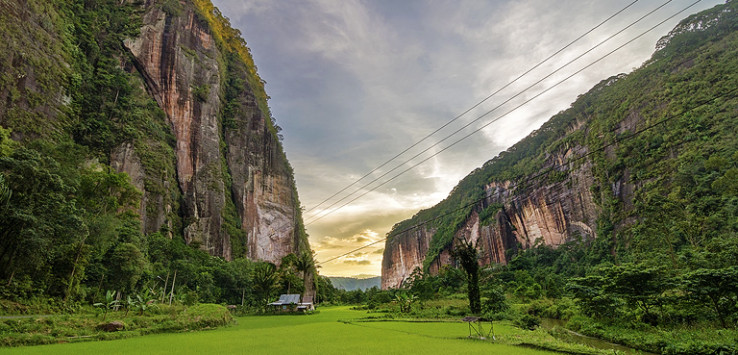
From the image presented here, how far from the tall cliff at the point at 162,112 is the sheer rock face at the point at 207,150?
168 mm

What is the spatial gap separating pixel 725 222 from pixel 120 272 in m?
50.4

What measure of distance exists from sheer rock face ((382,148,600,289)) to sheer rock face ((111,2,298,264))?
1278 inches

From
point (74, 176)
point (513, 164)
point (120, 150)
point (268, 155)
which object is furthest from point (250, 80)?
point (513, 164)

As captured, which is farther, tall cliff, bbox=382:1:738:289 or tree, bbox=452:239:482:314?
tall cliff, bbox=382:1:738:289

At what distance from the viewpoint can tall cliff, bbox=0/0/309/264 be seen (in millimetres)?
29438

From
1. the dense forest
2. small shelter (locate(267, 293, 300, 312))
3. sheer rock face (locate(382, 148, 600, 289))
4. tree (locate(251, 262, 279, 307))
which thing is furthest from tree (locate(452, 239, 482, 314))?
sheer rock face (locate(382, 148, 600, 289))

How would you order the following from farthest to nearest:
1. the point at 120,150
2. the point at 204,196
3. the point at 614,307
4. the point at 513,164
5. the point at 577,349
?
1. the point at 513,164
2. the point at 204,196
3. the point at 120,150
4. the point at 614,307
5. the point at 577,349

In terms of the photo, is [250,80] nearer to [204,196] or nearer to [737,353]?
[204,196]

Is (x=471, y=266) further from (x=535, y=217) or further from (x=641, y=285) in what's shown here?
(x=535, y=217)

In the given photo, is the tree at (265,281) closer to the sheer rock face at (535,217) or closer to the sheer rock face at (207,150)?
the sheer rock face at (207,150)

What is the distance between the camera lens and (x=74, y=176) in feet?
78.6

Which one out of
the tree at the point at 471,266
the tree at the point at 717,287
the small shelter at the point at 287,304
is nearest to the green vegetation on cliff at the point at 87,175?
the small shelter at the point at 287,304

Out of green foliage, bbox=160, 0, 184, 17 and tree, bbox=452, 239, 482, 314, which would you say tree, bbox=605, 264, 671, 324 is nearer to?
tree, bbox=452, 239, 482, 314

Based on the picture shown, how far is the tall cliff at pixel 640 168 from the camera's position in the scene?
113 ft
